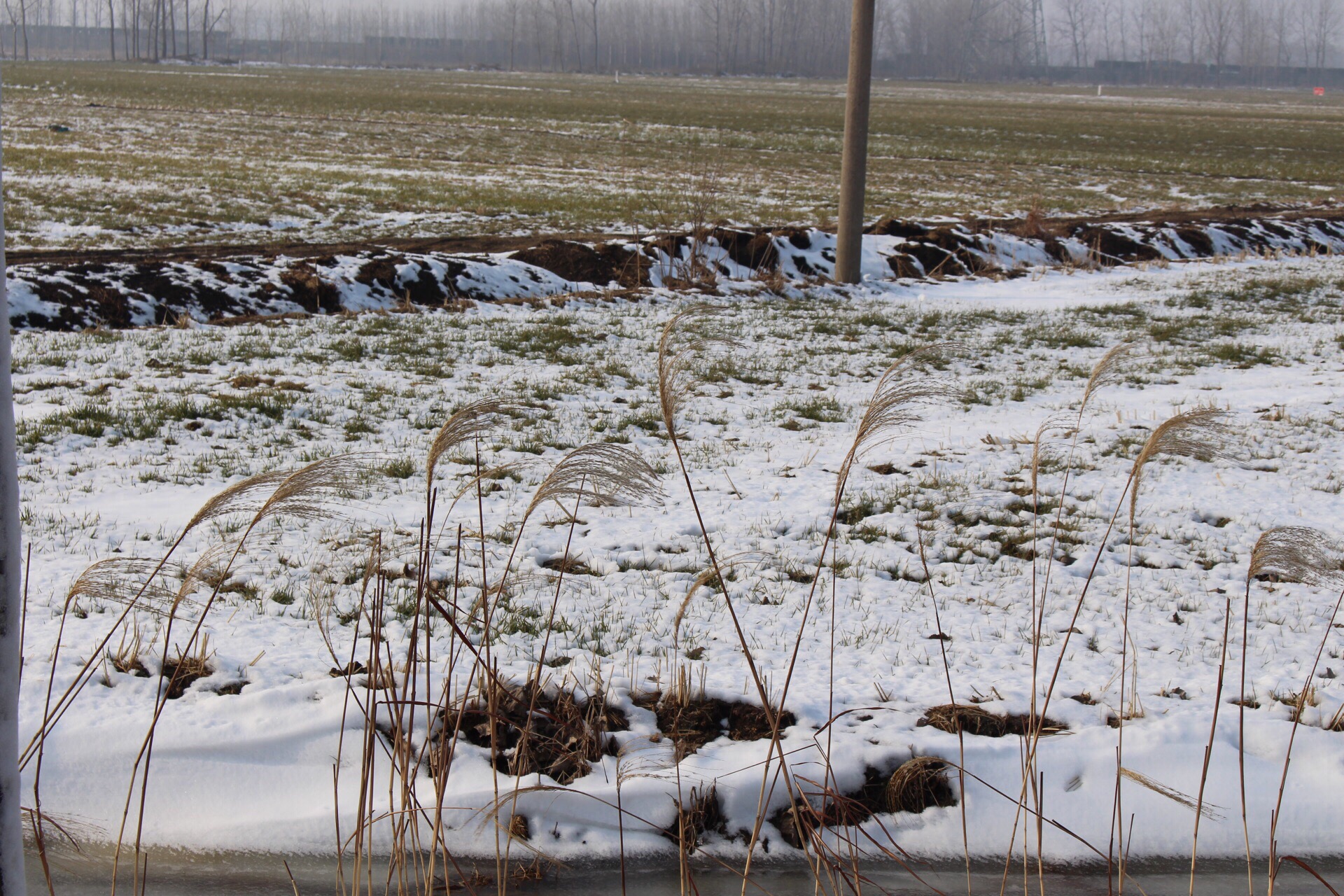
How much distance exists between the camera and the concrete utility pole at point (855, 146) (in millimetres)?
12641

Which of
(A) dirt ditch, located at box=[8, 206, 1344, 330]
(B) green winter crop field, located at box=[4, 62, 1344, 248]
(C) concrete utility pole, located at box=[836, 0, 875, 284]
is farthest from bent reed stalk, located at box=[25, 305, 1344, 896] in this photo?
(B) green winter crop field, located at box=[4, 62, 1344, 248]

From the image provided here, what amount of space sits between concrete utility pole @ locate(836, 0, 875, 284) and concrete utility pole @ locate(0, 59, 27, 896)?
11892 mm

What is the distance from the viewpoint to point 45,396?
24.1 feet

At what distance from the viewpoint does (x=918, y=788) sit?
10.7ft

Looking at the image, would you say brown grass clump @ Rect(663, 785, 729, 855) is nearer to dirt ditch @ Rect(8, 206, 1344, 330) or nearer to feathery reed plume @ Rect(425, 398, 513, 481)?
feathery reed plume @ Rect(425, 398, 513, 481)

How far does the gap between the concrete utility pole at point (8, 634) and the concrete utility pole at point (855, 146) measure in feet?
39.0

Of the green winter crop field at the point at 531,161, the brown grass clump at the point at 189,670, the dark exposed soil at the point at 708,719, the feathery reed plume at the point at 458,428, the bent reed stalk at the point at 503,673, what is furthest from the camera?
the green winter crop field at the point at 531,161

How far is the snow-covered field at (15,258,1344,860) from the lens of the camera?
3244 mm

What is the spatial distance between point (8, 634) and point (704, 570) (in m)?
3.31

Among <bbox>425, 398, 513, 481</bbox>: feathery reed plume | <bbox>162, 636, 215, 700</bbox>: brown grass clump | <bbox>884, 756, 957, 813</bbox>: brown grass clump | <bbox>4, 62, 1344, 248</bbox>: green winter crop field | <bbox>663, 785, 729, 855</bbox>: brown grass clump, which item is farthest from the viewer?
<bbox>4, 62, 1344, 248</bbox>: green winter crop field

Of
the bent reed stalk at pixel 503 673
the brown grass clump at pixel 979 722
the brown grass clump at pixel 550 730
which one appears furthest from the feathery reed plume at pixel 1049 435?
the brown grass clump at pixel 550 730

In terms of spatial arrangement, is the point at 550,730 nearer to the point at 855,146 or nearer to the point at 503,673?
the point at 503,673

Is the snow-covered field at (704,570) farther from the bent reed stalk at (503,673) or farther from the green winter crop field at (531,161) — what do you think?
the green winter crop field at (531,161)

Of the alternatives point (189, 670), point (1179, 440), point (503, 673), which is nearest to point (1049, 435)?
point (503, 673)
